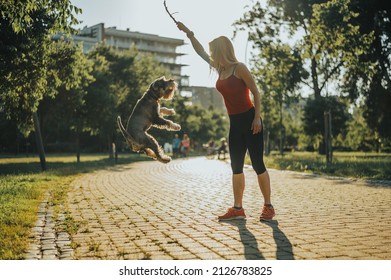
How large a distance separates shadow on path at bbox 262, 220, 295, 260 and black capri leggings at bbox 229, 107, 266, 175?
812 millimetres

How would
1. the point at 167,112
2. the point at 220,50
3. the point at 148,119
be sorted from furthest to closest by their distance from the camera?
the point at 220,50, the point at 167,112, the point at 148,119

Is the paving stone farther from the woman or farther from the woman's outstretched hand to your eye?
the woman's outstretched hand

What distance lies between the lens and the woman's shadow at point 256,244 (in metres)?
4.26

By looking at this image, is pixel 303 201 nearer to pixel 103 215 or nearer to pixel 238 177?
pixel 238 177

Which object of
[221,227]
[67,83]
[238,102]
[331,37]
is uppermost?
[331,37]

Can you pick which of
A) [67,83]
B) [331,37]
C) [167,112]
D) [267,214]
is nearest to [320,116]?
[331,37]

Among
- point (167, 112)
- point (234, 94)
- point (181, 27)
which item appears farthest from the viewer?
point (234, 94)

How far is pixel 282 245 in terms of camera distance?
15.3 ft

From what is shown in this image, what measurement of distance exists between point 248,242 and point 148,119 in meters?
1.99

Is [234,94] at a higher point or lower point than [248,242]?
higher

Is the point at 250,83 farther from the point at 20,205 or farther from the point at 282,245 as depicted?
the point at 20,205
